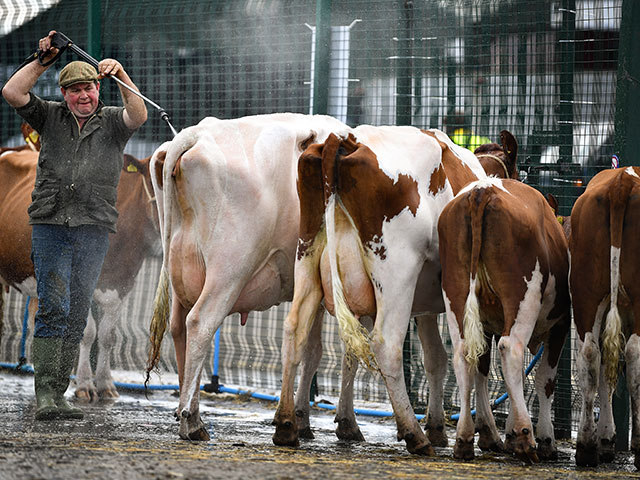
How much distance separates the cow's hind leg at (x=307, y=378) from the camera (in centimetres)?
689

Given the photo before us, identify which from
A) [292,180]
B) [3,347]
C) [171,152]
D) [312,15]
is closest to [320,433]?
[292,180]

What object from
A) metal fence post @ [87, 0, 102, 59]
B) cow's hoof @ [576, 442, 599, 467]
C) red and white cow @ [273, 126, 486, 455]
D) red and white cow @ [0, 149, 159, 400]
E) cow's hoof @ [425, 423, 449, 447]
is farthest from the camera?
metal fence post @ [87, 0, 102, 59]

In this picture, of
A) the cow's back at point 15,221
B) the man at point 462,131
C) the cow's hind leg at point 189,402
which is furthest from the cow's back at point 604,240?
the cow's back at point 15,221

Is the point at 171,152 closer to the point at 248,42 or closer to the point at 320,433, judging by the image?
the point at 320,433

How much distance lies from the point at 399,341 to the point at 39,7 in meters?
6.91

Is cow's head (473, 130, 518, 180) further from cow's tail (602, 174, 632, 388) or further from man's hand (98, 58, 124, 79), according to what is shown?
man's hand (98, 58, 124, 79)

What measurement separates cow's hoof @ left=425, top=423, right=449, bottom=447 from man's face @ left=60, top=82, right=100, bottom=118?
3358 mm

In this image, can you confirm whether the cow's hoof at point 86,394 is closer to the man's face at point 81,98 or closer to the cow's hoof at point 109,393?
the cow's hoof at point 109,393

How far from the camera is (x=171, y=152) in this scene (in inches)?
252

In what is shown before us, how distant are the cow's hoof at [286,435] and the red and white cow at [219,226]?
17.2 inches

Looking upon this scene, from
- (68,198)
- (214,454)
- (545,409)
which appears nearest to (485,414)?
(545,409)

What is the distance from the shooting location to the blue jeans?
716 cm

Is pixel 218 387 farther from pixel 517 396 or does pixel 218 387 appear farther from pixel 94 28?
pixel 517 396

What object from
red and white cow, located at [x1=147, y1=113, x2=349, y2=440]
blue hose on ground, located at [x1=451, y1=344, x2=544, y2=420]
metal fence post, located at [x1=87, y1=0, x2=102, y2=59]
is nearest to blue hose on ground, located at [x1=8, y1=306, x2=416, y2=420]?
blue hose on ground, located at [x1=451, y1=344, x2=544, y2=420]
